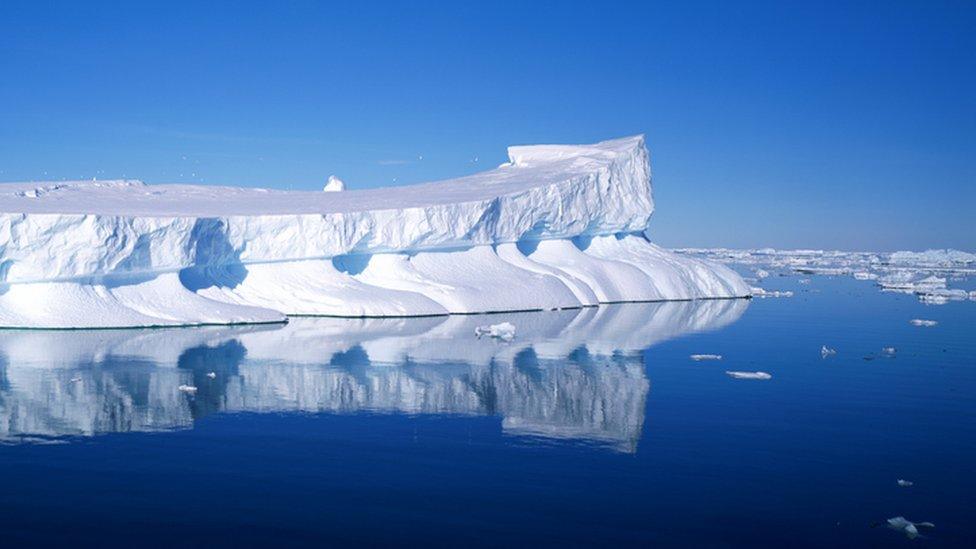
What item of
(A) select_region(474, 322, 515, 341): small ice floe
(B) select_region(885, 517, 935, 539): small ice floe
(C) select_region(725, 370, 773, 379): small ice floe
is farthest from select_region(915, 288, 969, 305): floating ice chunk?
(B) select_region(885, 517, 935, 539): small ice floe

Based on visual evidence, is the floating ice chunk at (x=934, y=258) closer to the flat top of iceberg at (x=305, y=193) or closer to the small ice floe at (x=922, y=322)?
the flat top of iceberg at (x=305, y=193)

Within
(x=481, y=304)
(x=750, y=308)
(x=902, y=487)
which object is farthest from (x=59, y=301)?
(x=750, y=308)

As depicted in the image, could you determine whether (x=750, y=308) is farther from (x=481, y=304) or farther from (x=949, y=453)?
(x=949, y=453)

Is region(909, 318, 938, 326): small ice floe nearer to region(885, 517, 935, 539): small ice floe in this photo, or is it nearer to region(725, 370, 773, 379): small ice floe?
region(725, 370, 773, 379): small ice floe

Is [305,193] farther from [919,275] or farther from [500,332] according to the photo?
[919,275]

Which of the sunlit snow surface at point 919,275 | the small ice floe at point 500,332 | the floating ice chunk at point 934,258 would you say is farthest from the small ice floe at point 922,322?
the floating ice chunk at point 934,258
